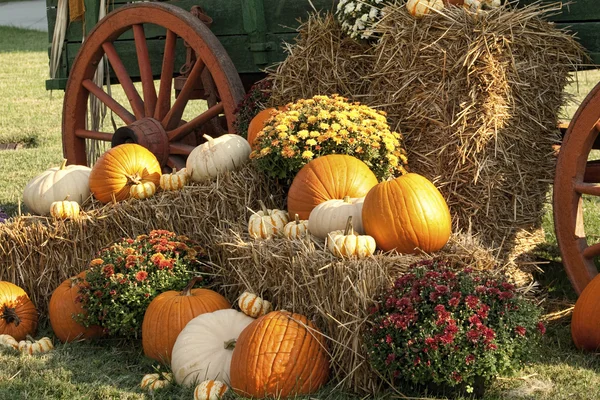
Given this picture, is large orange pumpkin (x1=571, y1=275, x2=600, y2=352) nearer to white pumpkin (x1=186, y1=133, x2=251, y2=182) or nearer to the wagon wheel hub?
white pumpkin (x1=186, y1=133, x2=251, y2=182)

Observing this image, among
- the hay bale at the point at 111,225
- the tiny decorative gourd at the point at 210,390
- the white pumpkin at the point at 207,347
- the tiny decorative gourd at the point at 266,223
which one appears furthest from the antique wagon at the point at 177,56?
the tiny decorative gourd at the point at 210,390

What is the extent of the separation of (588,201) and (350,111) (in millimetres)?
2948

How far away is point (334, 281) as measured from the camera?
3.47 meters

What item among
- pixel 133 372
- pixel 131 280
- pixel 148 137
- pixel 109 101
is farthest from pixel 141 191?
pixel 109 101

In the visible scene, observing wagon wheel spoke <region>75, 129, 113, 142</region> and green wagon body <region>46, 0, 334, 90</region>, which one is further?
wagon wheel spoke <region>75, 129, 113, 142</region>

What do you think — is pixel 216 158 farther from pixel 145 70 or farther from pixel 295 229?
pixel 145 70

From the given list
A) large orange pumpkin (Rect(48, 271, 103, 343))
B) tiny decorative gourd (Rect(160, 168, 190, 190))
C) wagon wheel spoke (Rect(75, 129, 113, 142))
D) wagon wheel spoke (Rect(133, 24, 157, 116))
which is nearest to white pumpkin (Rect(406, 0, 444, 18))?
tiny decorative gourd (Rect(160, 168, 190, 190))

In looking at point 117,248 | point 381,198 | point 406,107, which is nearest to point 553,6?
point 406,107

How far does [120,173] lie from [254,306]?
1361 mm

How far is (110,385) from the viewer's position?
140 inches

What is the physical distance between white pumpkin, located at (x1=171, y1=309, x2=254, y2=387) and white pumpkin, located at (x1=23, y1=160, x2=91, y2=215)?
4.67 feet

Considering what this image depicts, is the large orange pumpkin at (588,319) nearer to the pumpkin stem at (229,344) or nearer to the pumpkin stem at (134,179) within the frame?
the pumpkin stem at (229,344)

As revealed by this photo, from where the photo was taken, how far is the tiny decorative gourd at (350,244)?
3533mm

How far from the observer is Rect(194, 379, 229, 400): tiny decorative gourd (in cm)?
333
